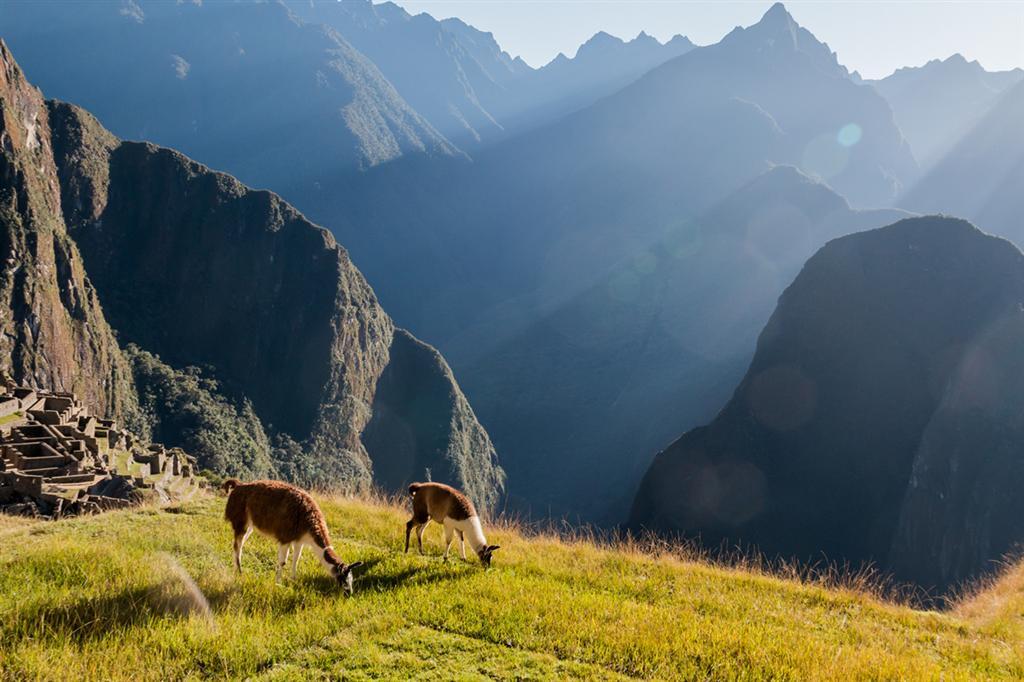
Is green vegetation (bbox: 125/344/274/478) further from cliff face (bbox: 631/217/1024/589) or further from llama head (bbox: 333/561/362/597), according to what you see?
llama head (bbox: 333/561/362/597)

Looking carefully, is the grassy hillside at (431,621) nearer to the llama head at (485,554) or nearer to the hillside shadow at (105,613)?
the hillside shadow at (105,613)

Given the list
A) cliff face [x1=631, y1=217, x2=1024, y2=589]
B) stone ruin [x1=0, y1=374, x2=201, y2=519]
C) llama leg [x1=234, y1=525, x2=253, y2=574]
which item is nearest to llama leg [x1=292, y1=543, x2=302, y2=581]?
llama leg [x1=234, y1=525, x2=253, y2=574]

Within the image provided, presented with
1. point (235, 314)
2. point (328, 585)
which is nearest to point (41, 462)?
point (328, 585)

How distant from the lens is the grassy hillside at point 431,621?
5.54 metres

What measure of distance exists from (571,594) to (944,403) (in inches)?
4208

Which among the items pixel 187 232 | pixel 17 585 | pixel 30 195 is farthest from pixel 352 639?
pixel 187 232

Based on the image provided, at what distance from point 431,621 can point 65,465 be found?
40036mm

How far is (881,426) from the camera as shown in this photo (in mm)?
96875

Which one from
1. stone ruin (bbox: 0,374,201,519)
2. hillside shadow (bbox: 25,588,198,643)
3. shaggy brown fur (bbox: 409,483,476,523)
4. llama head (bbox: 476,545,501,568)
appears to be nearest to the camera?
hillside shadow (bbox: 25,588,198,643)

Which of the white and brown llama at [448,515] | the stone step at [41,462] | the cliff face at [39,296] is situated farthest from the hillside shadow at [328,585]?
the cliff face at [39,296]

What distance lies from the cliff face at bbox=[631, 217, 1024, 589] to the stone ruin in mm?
78302

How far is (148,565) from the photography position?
734 centimetres

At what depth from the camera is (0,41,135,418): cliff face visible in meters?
92.8

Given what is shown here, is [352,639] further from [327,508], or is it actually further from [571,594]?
[327,508]
